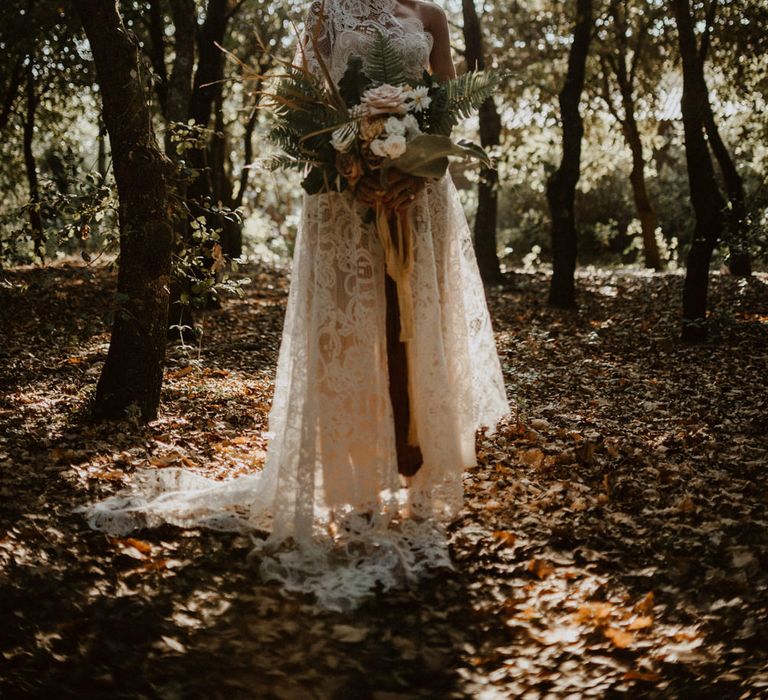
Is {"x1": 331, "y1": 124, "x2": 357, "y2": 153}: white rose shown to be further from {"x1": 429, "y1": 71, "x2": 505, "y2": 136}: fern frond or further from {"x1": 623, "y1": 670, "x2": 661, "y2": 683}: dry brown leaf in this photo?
{"x1": 623, "y1": 670, "x2": 661, "y2": 683}: dry brown leaf

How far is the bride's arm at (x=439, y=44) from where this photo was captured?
4195mm

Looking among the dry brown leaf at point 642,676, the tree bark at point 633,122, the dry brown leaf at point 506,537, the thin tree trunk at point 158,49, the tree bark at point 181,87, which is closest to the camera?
the dry brown leaf at point 642,676

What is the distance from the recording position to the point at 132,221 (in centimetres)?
528

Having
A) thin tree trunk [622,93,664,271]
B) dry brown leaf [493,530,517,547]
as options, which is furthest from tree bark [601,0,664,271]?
dry brown leaf [493,530,517,547]

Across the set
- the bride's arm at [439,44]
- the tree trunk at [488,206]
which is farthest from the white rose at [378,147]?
the tree trunk at [488,206]

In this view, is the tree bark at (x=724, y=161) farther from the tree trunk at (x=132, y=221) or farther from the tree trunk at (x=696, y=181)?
the tree trunk at (x=132, y=221)

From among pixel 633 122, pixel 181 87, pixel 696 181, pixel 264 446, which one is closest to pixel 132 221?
pixel 264 446

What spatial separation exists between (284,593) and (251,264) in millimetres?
13086

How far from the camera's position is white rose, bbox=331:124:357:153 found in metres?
3.46

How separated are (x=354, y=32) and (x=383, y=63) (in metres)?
0.40

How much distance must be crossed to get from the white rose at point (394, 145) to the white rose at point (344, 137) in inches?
7.6

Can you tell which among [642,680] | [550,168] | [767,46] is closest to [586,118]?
[550,168]

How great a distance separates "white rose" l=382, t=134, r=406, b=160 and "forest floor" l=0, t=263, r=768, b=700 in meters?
2.05

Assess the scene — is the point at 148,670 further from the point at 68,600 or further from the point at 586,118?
the point at 586,118
